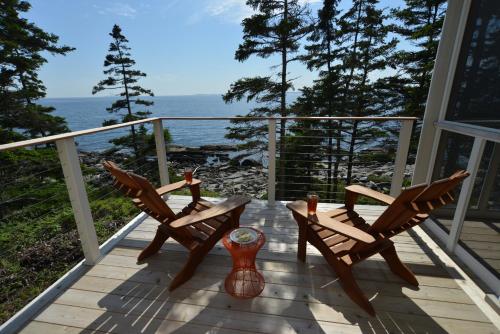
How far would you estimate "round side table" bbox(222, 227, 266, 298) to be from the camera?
1615mm

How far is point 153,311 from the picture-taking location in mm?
1674

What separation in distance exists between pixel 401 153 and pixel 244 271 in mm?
2127

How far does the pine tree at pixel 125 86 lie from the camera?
12164 mm

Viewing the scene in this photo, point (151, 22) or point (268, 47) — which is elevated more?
point (151, 22)

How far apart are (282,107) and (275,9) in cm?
303

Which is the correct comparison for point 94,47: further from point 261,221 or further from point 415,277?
point 415,277

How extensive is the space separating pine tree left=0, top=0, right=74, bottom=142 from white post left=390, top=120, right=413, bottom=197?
413 inches

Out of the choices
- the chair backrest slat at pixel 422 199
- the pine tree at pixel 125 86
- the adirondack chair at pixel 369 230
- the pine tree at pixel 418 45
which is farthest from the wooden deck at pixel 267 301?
the pine tree at pixel 125 86

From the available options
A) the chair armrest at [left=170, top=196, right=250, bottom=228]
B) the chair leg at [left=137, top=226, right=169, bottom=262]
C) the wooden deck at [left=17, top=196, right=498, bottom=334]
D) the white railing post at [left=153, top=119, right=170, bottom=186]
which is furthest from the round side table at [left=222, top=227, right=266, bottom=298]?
the white railing post at [left=153, top=119, right=170, bottom=186]

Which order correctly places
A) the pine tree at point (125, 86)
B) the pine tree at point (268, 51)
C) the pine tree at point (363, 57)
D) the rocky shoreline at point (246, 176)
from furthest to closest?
1. the pine tree at point (125, 86)
2. the rocky shoreline at point (246, 176)
3. the pine tree at point (363, 57)
4. the pine tree at point (268, 51)

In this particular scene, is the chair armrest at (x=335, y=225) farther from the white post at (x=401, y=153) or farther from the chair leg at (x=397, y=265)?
the white post at (x=401, y=153)

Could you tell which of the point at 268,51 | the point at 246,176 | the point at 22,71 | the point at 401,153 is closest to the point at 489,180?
the point at 401,153

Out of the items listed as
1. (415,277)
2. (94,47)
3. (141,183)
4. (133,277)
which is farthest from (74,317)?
(94,47)

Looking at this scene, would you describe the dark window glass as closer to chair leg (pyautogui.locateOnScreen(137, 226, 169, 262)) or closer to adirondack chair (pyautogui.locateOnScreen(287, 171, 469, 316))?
adirondack chair (pyautogui.locateOnScreen(287, 171, 469, 316))
